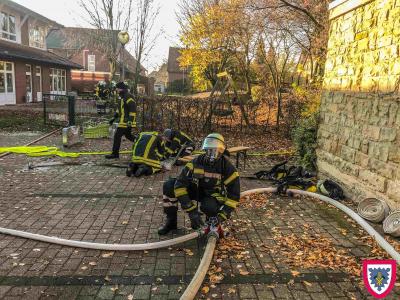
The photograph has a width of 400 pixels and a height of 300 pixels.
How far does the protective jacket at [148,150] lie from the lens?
7.73m

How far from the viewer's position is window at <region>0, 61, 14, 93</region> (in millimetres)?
21594

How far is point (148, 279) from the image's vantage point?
12.2 feet

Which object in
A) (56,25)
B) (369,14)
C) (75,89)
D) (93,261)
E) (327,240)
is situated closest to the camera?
(93,261)

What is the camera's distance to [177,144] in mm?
8250

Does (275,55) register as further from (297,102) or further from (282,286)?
(282,286)

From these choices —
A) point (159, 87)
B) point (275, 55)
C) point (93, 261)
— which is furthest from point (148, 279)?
point (159, 87)

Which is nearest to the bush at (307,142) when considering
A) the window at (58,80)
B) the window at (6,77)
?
the window at (6,77)

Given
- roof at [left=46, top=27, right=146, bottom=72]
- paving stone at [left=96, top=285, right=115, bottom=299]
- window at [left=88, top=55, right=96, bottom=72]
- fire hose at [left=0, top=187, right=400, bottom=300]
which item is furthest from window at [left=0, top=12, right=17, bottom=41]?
paving stone at [left=96, top=285, right=115, bottom=299]

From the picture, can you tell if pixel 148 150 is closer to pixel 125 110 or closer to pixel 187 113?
pixel 125 110

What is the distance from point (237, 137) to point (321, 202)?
24.7ft

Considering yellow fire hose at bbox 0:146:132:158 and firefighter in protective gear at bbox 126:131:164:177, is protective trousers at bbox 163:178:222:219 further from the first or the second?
yellow fire hose at bbox 0:146:132:158

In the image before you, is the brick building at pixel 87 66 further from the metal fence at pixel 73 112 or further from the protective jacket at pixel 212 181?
the protective jacket at pixel 212 181

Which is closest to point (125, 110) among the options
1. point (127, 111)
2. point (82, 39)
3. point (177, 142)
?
point (127, 111)

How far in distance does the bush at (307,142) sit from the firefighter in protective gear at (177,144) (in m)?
2.85
